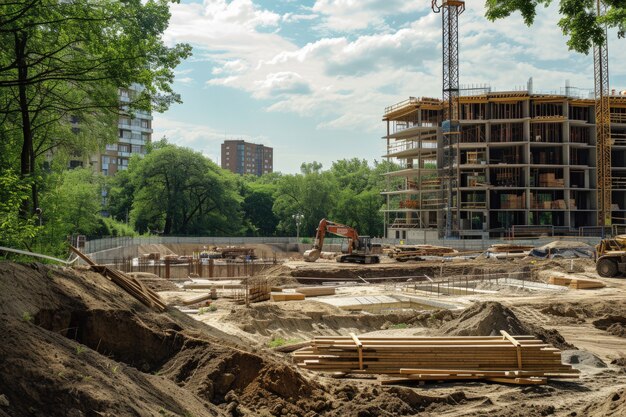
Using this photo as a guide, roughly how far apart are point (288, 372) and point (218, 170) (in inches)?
2847

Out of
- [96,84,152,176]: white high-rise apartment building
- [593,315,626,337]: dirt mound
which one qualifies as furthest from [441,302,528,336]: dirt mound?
[96,84,152,176]: white high-rise apartment building

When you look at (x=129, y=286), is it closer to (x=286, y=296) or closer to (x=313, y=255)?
(x=286, y=296)

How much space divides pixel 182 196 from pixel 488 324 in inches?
2434

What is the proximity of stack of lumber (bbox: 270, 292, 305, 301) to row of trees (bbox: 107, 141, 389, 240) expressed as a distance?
50.1 metres

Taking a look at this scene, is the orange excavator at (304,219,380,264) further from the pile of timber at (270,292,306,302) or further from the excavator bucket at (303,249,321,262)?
the pile of timber at (270,292,306,302)

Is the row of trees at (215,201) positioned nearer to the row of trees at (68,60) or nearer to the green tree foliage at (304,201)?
the green tree foliage at (304,201)

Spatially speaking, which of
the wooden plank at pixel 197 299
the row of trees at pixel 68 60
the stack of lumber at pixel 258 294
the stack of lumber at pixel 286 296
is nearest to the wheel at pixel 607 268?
the stack of lumber at pixel 286 296

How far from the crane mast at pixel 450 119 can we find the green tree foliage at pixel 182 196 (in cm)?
2694

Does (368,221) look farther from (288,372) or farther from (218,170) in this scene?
(288,372)

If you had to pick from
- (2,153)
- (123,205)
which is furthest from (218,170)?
(2,153)

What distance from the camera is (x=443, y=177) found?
7150cm

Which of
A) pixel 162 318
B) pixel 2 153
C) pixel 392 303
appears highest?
pixel 2 153

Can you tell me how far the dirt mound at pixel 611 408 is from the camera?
10.1 meters

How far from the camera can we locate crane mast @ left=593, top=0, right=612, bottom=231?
235 ft
